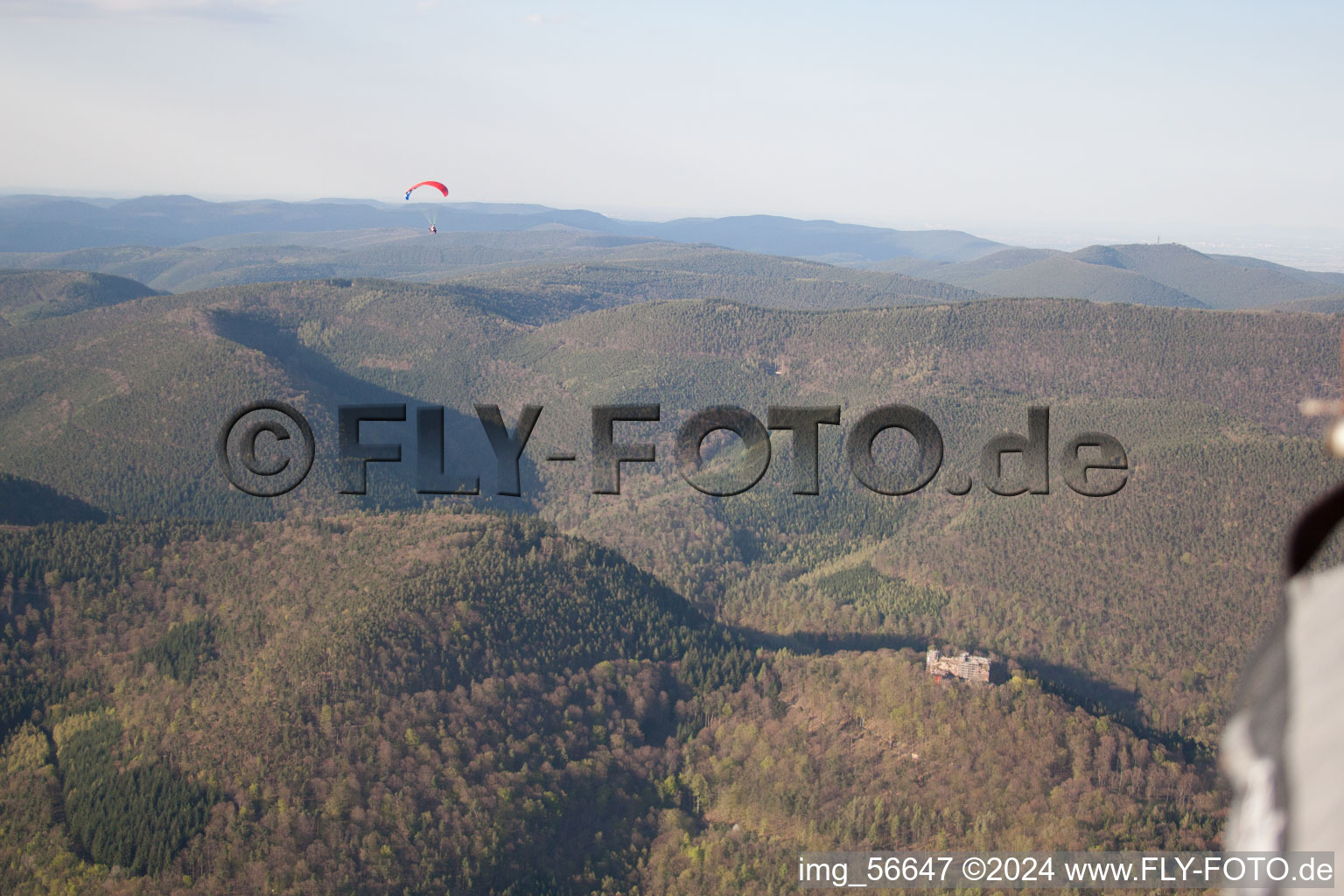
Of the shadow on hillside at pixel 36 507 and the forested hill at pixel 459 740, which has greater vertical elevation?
the shadow on hillside at pixel 36 507

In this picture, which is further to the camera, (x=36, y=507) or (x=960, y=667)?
(x=36, y=507)

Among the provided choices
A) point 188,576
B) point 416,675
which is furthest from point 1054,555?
point 188,576

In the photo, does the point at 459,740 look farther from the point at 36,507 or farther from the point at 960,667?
the point at 36,507

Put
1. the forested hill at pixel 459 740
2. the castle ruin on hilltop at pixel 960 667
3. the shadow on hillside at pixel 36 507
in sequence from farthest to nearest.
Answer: the shadow on hillside at pixel 36 507 → the castle ruin on hilltop at pixel 960 667 → the forested hill at pixel 459 740

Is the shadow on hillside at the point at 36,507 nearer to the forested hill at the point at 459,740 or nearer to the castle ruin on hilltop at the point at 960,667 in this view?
the forested hill at the point at 459,740

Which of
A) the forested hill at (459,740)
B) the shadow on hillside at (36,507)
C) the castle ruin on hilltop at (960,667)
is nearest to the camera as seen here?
the forested hill at (459,740)

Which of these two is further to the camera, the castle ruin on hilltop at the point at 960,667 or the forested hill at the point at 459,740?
the castle ruin on hilltop at the point at 960,667

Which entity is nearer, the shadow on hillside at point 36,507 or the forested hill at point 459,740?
the forested hill at point 459,740

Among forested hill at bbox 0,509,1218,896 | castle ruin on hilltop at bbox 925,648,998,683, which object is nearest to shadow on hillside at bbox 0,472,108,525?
forested hill at bbox 0,509,1218,896

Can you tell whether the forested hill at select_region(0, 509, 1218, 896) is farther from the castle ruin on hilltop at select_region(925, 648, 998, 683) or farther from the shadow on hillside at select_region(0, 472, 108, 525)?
the shadow on hillside at select_region(0, 472, 108, 525)

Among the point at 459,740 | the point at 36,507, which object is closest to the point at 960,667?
the point at 459,740

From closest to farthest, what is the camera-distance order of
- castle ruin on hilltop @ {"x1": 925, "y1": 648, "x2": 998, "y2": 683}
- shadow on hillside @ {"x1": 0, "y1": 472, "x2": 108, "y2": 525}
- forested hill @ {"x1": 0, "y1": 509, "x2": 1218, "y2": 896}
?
forested hill @ {"x1": 0, "y1": 509, "x2": 1218, "y2": 896} < castle ruin on hilltop @ {"x1": 925, "y1": 648, "x2": 998, "y2": 683} < shadow on hillside @ {"x1": 0, "y1": 472, "x2": 108, "y2": 525}

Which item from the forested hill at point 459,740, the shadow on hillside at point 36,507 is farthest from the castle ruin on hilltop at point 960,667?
the shadow on hillside at point 36,507
